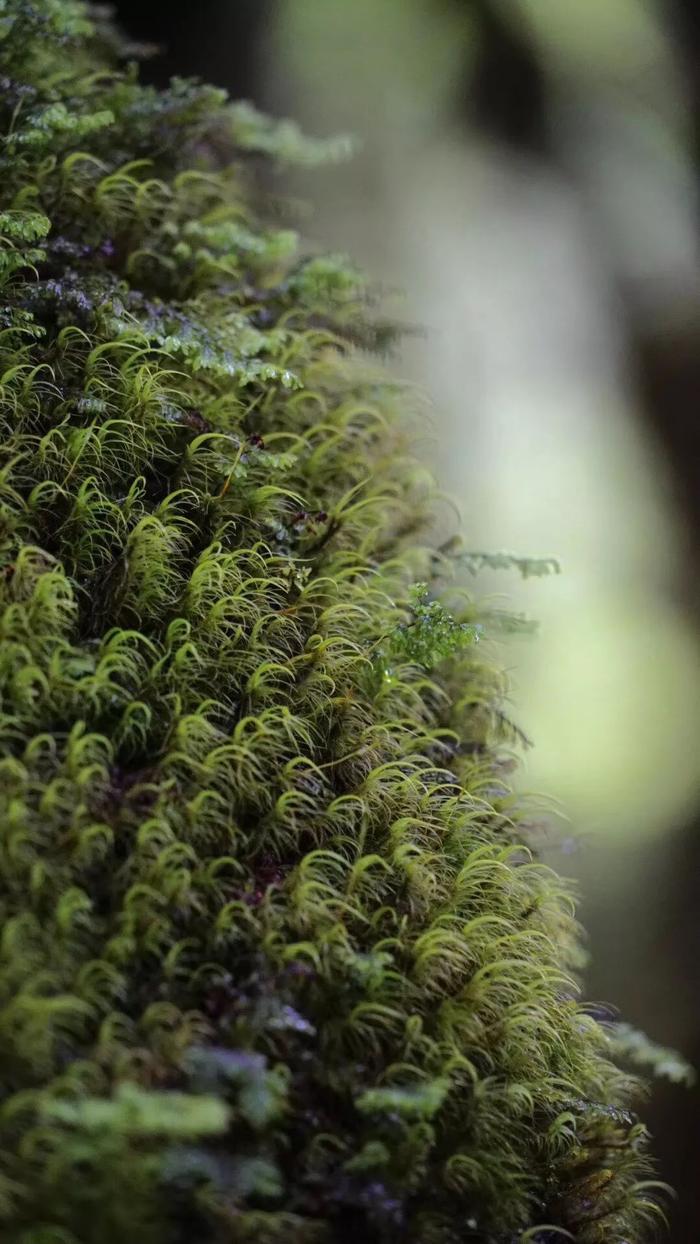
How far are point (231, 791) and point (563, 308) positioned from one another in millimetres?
2324

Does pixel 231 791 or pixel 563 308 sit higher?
pixel 563 308

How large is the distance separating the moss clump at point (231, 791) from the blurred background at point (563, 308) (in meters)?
0.90

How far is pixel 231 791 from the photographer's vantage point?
1.52 meters

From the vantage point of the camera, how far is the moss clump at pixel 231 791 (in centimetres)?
125

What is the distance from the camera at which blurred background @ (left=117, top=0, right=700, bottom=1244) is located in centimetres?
283

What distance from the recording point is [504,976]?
1.58 m

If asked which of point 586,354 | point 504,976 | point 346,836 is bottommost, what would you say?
point 504,976

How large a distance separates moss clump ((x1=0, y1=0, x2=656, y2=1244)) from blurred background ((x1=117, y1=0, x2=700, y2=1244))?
90 centimetres

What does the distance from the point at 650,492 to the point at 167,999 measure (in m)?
2.35

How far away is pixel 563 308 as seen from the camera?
318 centimetres

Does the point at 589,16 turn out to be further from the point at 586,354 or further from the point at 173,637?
the point at 173,637

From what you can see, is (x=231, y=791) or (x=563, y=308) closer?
(x=231, y=791)

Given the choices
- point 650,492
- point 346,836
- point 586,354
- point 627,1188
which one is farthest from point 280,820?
point 586,354

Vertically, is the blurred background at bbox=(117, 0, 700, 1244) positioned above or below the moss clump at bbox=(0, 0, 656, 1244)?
above
